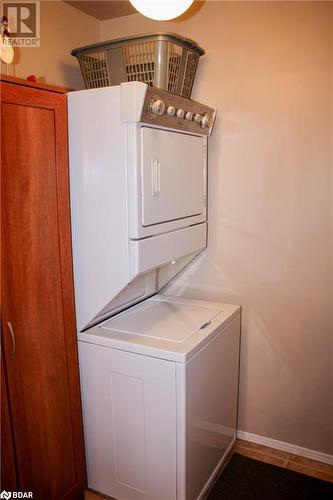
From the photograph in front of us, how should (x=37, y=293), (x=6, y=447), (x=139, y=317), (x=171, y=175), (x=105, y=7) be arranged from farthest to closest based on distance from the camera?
(x=105, y=7) → (x=139, y=317) → (x=171, y=175) → (x=37, y=293) → (x=6, y=447)

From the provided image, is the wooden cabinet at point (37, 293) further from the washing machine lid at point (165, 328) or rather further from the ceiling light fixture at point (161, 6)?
the ceiling light fixture at point (161, 6)

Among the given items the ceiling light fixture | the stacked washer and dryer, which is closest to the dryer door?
the stacked washer and dryer

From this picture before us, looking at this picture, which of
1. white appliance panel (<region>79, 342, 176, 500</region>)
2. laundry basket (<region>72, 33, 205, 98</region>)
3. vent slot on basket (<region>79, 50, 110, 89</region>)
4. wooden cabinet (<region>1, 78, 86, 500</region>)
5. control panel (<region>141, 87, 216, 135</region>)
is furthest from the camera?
vent slot on basket (<region>79, 50, 110, 89</region>)

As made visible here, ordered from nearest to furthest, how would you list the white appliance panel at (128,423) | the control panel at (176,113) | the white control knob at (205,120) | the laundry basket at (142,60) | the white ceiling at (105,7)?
the control panel at (176,113) < the white appliance panel at (128,423) < the laundry basket at (142,60) < the white control knob at (205,120) < the white ceiling at (105,7)

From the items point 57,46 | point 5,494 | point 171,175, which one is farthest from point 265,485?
point 57,46

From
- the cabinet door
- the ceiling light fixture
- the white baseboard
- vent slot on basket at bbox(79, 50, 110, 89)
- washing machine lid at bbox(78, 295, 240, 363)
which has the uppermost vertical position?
the ceiling light fixture

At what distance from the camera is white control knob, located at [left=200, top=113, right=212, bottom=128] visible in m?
2.15

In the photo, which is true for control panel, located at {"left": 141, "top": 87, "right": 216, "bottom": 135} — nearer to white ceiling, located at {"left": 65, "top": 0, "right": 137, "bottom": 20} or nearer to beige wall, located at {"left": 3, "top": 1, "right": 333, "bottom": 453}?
beige wall, located at {"left": 3, "top": 1, "right": 333, "bottom": 453}

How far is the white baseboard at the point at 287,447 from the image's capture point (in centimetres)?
232

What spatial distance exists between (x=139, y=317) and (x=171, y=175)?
792mm

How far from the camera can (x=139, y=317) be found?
219 cm

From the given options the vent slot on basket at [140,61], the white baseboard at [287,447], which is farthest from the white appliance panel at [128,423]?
the vent slot on basket at [140,61]

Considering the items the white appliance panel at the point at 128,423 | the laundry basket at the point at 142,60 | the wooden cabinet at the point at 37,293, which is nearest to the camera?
the wooden cabinet at the point at 37,293

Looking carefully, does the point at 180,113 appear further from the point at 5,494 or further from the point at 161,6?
the point at 5,494
